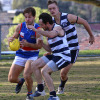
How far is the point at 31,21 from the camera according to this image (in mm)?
7535

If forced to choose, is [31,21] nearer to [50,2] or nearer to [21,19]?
[50,2]

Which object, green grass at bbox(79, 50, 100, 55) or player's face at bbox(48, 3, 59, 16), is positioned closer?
player's face at bbox(48, 3, 59, 16)

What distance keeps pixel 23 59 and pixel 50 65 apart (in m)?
0.82

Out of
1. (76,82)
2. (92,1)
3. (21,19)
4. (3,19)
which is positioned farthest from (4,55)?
(3,19)

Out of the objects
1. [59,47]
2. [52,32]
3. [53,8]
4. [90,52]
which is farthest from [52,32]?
[90,52]

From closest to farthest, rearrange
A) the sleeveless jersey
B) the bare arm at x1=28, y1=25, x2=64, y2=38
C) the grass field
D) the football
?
the bare arm at x1=28, y1=25, x2=64, y2=38, the football, the sleeveless jersey, the grass field

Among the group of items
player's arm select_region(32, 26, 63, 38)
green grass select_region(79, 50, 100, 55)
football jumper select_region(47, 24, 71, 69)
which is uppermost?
player's arm select_region(32, 26, 63, 38)

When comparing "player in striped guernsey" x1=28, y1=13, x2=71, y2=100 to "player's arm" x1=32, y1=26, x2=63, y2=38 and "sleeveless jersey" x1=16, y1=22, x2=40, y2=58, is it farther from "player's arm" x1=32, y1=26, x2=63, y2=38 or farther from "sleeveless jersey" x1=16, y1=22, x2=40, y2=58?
"sleeveless jersey" x1=16, y1=22, x2=40, y2=58

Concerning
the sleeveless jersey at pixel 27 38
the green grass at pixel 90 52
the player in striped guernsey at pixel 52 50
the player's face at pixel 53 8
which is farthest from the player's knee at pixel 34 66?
the green grass at pixel 90 52

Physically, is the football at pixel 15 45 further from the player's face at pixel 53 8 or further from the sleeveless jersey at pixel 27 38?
the player's face at pixel 53 8

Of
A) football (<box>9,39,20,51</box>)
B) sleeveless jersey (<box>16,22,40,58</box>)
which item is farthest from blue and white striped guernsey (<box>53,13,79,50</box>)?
football (<box>9,39,20,51</box>)

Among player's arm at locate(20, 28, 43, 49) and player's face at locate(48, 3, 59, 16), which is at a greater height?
player's face at locate(48, 3, 59, 16)

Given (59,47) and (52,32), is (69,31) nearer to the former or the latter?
(59,47)

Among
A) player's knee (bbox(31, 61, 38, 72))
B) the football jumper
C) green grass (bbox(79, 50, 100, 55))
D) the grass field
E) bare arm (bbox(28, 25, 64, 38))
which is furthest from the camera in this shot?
green grass (bbox(79, 50, 100, 55))
